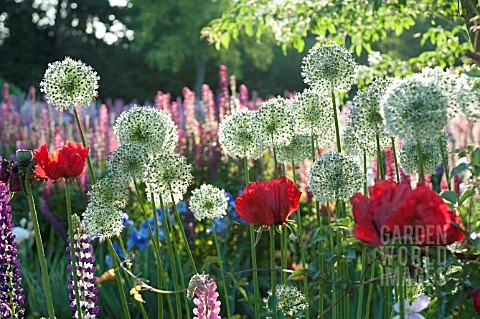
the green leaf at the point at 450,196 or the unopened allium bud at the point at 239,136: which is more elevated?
the unopened allium bud at the point at 239,136

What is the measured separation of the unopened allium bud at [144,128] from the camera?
1.79 metres

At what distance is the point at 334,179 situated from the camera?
62.9 inches

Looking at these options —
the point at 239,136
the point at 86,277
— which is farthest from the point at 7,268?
the point at 239,136

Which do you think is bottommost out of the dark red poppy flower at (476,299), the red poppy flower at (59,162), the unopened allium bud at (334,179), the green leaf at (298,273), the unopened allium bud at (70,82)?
the dark red poppy flower at (476,299)

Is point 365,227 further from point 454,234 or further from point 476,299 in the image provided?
point 476,299

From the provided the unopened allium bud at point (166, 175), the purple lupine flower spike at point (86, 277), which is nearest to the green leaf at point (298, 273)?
the unopened allium bud at point (166, 175)

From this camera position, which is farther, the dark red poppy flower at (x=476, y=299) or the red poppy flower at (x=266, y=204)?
the red poppy flower at (x=266, y=204)

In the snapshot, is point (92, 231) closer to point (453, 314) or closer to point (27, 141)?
point (453, 314)

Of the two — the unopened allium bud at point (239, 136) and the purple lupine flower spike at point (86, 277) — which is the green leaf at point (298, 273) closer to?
the unopened allium bud at point (239, 136)

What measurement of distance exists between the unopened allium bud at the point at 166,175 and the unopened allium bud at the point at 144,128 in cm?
8

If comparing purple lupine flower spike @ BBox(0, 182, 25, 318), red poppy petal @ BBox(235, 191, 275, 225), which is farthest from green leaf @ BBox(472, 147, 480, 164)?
purple lupine flower spike @ BBox(0, 182, 25, 318)

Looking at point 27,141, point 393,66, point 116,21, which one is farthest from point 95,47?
point 393,66

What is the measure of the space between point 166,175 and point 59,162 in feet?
0.92

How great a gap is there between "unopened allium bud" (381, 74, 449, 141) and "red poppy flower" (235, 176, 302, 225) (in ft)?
0.94
